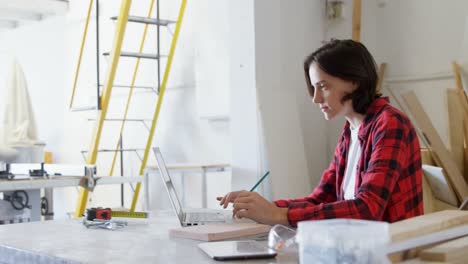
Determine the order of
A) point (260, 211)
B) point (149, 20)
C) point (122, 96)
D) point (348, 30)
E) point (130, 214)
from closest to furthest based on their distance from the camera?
point (260, 211) → point (130, 214) → point (348, 30) → point (149, 20) → point (122, 96)

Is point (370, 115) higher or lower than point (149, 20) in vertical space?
lower

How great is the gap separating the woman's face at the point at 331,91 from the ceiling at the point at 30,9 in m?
5.24

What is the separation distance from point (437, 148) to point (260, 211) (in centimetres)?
196

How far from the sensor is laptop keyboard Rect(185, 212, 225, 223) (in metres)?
1.67

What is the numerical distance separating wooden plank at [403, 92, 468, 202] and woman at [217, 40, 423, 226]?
1454mm

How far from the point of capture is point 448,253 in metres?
0.97

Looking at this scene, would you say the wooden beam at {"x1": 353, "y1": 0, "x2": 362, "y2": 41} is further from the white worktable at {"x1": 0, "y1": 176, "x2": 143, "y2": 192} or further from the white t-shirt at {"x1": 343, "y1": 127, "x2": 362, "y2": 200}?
the white t-shirt at {"x1": 343, "y1": 127, "x2": 362, "y2": 200}

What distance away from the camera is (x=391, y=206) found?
1604 millimetres

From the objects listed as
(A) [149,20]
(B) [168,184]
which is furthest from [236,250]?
(A) [149,20]

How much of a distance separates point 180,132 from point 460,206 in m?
2.79

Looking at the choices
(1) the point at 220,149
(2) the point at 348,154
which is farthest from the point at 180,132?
(2) the point at 348,154

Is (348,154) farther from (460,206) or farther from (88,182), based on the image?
(88,182)

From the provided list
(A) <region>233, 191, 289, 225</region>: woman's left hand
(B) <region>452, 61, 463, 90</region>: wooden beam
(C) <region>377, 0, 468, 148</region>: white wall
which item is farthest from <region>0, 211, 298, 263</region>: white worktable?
(C) <region>377, 0, 468, 148</region>: white wall

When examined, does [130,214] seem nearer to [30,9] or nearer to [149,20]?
[149,20]
